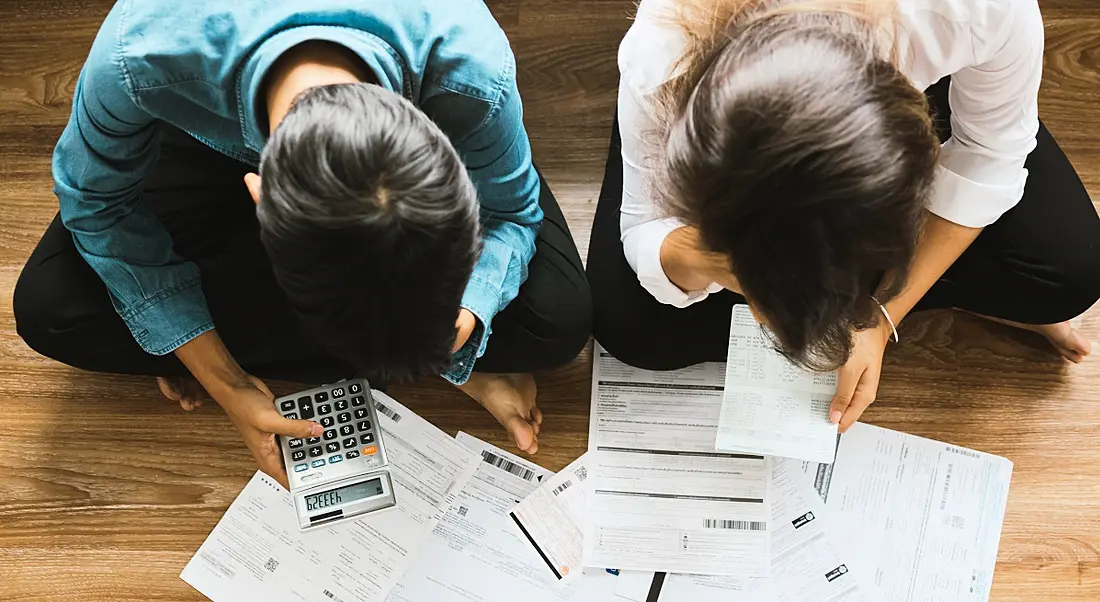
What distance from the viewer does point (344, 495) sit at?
0.88 metres

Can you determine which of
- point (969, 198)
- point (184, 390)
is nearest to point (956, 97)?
point (969, 198)

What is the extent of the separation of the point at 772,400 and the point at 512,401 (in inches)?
10.6

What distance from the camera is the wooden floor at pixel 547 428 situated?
958 millimetres

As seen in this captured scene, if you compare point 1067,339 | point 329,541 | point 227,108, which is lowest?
point 329,541

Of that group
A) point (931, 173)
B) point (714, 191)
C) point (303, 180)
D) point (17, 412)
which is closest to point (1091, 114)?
point (931, 173)

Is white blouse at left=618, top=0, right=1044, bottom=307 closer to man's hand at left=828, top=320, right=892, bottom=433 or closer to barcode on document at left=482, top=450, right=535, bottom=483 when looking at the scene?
man's hand at left=828, top=320, right=892, bottom=433

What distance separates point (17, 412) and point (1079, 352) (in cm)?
118

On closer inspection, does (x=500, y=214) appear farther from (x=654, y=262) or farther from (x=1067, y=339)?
(x=1067, y=339)

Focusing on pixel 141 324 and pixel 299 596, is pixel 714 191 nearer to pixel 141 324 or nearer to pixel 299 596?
pixel 141 324

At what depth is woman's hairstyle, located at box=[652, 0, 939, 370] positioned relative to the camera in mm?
506

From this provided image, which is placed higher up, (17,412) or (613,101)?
(613,101)

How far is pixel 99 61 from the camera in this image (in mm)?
610

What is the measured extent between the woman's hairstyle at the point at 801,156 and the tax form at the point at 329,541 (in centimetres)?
50

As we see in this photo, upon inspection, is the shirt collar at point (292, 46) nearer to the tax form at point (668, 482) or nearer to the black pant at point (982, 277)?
the black pant at point (982, 277)
